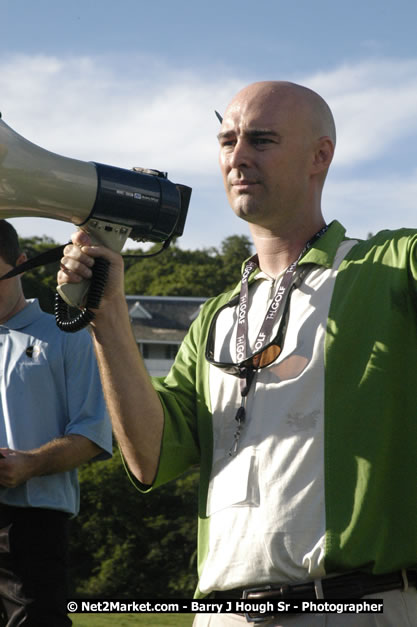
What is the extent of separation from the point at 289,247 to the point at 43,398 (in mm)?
1980

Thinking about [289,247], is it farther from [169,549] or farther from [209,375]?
[169,549]

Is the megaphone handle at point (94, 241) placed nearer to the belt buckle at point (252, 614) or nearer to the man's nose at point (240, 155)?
the man's nose at point (240, 155)

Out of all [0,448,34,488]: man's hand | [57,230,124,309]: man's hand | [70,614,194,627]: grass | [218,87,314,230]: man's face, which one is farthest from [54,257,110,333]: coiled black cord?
[70,614,194,627]: grass

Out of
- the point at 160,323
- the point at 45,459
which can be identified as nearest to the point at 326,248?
the point at 45,459

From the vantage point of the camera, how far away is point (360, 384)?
2.73m

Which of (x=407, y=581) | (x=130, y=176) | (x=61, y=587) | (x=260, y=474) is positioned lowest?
(x=61, y=587)

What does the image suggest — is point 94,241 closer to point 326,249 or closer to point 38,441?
point 326,249

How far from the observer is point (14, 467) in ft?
14.1

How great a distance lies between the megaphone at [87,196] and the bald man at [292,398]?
0.45ft

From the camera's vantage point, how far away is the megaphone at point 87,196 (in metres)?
2.71

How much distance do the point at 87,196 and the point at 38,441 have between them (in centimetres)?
207

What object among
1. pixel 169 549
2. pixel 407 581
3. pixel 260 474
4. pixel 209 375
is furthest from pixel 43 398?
pixel 169 549
